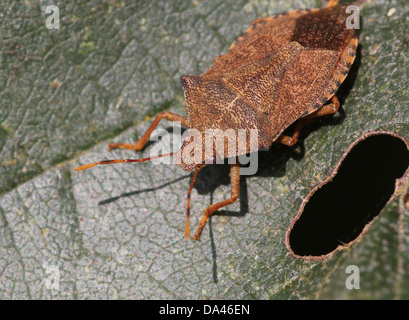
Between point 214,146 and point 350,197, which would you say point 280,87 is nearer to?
point 214,146

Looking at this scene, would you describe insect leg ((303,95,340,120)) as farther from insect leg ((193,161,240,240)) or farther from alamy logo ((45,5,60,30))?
alamy logo ((45,5,60,30))

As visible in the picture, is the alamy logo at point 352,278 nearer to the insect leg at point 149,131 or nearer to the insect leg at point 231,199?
the insect leg at point 231,199

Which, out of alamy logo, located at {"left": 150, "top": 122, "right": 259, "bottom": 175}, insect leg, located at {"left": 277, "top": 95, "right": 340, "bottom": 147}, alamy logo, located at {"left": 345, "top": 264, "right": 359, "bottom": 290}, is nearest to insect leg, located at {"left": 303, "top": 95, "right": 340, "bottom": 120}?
insect leg, located at {"left": 277, "top": 95, "right": 340, "bottom": 147}

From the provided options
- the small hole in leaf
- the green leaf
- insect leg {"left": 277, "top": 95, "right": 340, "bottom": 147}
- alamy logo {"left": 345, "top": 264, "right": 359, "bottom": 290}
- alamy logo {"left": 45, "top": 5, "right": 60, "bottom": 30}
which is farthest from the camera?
alamy logo {"left": 45, "top": 5, "right": 60, "bottom": 30}

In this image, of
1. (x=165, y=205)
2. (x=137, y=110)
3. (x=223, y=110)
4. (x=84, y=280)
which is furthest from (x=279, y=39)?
(x=84, y=280)

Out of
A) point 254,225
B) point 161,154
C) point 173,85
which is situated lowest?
point 254,225
